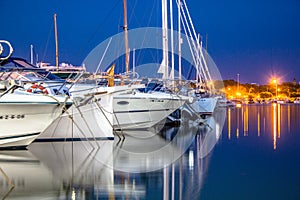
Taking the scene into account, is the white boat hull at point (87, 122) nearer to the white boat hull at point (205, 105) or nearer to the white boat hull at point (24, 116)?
the white boat hull at point (24, 116)

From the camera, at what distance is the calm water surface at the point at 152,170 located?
8141 millimetres

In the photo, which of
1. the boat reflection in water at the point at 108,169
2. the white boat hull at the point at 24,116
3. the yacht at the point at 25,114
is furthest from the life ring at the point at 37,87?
the boat reflection in water at the point at 108,169

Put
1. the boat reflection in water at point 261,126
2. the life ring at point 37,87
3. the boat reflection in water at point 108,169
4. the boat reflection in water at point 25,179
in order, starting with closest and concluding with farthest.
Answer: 1. the boat reflection in water at point 25,179
2. the boat reflection in water at point 108,169
3. the life ring at point 37,87
4. the boat reflection in water at point 261,126

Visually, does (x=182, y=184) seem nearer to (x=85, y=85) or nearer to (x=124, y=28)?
(x=85, y=85)

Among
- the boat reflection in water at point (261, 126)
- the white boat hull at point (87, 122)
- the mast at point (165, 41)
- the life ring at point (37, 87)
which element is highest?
the mast at point (165, 41)

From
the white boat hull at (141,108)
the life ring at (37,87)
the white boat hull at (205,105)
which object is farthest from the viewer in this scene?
the white boat hull at (205,105)

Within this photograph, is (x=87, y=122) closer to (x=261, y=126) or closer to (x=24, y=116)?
(x=24, y=116)

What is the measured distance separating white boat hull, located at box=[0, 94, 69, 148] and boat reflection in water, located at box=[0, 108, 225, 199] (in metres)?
0.51

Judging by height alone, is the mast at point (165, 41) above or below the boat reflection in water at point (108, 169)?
above

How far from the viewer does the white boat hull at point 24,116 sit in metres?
12.9

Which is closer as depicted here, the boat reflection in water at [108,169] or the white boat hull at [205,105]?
the boat reflection in water at [108,169]

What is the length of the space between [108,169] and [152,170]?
1.05 metres

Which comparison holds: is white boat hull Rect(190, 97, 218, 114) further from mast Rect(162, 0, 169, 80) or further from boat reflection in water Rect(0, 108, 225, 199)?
Result: boat reflection in water Rect(0, 108, 225, 199)

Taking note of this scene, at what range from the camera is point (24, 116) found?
13.3m
